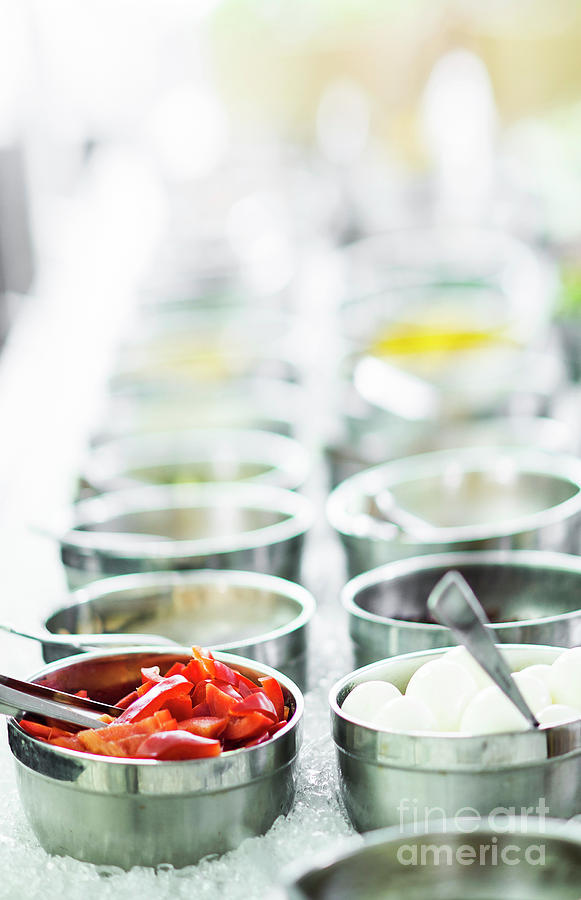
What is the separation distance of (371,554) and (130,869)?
0.56 m

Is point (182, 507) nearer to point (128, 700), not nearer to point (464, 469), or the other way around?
point (464, 469)

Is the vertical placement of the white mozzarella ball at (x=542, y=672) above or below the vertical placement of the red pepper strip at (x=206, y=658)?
below

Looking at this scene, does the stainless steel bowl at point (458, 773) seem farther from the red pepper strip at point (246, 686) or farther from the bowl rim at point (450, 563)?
the bowl rim at point (450, 563)

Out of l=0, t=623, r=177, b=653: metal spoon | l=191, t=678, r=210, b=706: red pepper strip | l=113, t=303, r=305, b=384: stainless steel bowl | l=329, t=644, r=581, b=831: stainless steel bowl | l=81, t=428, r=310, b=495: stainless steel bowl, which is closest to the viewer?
l=329, t=644, r=581, b=831: stainless steel bowl

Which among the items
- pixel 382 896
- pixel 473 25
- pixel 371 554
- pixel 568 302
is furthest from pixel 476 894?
pixel 473 25

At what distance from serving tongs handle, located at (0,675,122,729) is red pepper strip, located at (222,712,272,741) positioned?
0.37ft

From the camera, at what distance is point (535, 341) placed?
284cm

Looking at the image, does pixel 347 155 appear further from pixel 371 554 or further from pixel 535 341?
pixel 371 554

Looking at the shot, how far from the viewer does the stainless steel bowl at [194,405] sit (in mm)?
2189

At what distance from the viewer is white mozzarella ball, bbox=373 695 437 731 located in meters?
0.96

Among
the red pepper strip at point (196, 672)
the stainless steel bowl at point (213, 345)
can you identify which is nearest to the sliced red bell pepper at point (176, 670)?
the red pepper strip at point (196, 672)

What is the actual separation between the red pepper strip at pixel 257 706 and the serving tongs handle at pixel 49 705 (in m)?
0.12

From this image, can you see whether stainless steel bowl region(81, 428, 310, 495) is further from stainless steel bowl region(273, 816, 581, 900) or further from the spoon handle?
stainless steel bowl region(273, 816, 581, 900)

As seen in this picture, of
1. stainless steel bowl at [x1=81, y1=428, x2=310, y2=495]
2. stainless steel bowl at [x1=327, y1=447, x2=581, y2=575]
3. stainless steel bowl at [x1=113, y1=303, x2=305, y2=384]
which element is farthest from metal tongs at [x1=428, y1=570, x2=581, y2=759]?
stainless steel bowl at [x1=113, y1=303, x2=305, y2=384]
